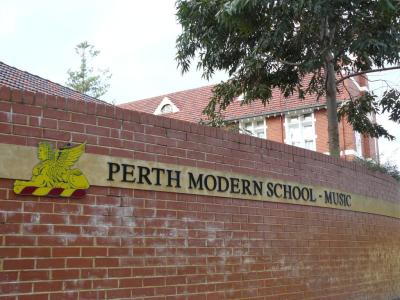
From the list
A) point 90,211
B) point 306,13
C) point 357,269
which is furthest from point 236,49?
point 90,211

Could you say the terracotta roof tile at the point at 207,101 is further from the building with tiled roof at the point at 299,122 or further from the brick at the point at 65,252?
the brick at the point at 65,252

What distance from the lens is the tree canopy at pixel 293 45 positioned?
8.98 m

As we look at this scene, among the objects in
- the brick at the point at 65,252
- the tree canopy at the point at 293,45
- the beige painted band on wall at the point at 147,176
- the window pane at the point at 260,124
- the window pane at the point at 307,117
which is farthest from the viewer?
the window pane at the point at 260,124

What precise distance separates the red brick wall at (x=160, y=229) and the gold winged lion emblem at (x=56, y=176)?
7 centimetres

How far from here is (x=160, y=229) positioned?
5.62 meters

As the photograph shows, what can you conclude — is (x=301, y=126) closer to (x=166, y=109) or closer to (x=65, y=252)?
(x=166, y=109)

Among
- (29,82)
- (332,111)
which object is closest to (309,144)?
(29,82)

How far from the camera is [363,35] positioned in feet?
30.3

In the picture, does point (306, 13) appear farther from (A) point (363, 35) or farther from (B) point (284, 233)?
(B) point (284, 233)

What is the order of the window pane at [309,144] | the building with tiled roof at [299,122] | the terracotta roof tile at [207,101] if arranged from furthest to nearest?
the window pane at [309,144] < the terracotta roof tile at [207,101] < the building with tiled roof at [299,122]

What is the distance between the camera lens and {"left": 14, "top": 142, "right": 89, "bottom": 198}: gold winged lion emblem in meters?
4.63

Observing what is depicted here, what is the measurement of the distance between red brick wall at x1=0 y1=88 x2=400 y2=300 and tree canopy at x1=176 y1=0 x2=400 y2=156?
240cm

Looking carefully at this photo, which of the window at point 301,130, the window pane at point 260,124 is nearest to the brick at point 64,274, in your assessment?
the window at point 301,130

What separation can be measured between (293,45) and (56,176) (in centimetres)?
766
